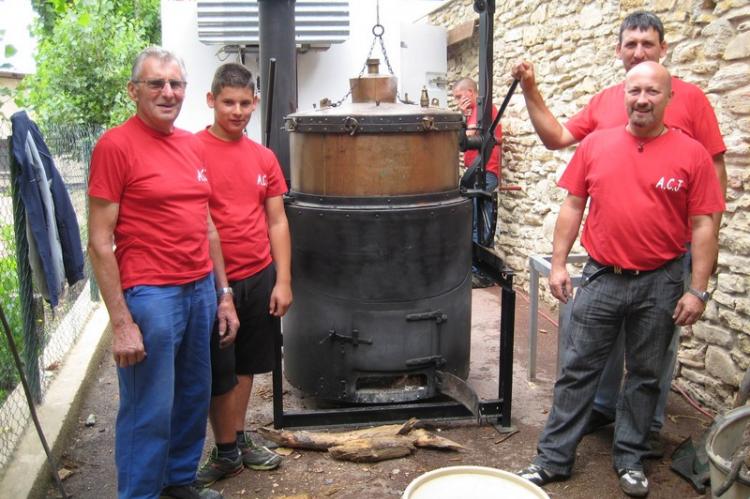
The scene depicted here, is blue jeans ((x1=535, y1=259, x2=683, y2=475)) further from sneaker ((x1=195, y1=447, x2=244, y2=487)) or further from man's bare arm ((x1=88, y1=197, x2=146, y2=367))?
man's bare arm ((x1=88, y1=197, x2=146, y2=367))

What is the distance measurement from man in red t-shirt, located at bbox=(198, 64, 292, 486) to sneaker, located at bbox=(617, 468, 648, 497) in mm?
1692

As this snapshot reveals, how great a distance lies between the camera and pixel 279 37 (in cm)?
421

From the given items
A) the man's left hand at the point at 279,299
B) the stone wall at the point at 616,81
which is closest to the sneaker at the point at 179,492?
the man's left hand at the point at 279,299

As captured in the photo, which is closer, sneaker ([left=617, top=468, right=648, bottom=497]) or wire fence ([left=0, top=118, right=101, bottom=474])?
sneaker ([left=617, top=468, right=648, bottom=497])

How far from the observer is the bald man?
292 centimetres

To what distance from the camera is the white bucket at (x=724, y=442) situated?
8.20 feet

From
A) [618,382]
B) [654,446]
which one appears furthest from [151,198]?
[654,446]

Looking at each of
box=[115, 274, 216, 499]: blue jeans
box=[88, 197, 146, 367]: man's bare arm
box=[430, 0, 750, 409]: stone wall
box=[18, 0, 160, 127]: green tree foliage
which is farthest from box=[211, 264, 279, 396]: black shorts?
box=[18, 0, 160, 127]: green tree foliage

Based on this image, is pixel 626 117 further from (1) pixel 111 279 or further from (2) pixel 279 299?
(1) pixel 111 279

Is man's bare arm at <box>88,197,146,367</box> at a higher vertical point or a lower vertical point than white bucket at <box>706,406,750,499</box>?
higher

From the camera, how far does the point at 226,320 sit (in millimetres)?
3031

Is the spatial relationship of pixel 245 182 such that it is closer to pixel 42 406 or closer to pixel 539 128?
pixel 539 128

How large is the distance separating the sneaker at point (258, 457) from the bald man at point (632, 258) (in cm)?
124

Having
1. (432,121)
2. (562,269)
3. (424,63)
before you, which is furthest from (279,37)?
(424,63)
